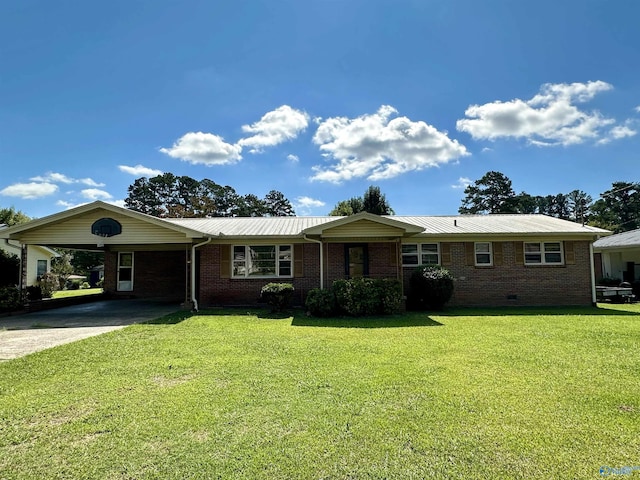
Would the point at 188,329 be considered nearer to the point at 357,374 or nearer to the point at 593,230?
the point at 357,374

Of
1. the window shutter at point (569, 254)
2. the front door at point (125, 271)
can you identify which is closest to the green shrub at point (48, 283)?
the front door at point (125, 271)

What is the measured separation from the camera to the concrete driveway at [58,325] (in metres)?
7.17

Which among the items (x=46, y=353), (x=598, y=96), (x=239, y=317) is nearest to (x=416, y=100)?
(x=598, y=96)

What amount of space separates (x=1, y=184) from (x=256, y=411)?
4298cm

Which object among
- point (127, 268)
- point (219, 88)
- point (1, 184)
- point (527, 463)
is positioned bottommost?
point (527, 463)

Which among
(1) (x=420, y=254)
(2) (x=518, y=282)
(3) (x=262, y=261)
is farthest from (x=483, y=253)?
(3) (x=262, y=261)

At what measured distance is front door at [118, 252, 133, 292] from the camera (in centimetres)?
1788

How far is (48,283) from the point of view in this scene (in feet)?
73.9

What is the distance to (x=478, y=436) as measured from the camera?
123 inches

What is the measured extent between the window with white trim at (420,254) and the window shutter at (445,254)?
150mm

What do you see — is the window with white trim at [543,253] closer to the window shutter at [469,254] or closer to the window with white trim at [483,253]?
the window with white trim at [483,253]

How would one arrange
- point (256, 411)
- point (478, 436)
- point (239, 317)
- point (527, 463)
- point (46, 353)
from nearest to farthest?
point (527, 463) < point (478, 436) < point (256, 411) < point (46, 353) < point (239, 317)

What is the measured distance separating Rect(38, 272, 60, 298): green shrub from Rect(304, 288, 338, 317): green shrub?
18.4 meters

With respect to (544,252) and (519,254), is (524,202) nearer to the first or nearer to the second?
(544,252)
